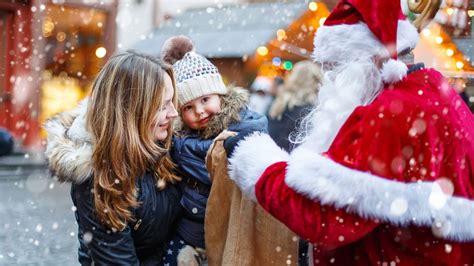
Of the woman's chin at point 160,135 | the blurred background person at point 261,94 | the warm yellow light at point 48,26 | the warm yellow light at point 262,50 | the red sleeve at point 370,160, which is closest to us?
the red sleeve at point 370,160

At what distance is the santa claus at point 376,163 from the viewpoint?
2340 millimetres

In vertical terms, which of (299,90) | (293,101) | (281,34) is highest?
(299,90)

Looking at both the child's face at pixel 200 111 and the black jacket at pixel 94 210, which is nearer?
the black jacket at pixel 94 210

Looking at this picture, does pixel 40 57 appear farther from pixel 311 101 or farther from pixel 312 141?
pixel 312 141

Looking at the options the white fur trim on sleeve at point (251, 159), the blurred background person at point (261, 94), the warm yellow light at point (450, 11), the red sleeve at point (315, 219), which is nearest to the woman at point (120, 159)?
the white fur trim on sleeve at point (251, 159)

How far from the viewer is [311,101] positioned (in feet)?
20.3

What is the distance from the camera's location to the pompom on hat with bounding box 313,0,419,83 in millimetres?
2518

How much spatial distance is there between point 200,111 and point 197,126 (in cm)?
7

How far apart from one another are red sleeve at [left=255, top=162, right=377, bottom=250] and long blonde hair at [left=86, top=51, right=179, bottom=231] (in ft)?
2.04

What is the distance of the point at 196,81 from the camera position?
3447 mm

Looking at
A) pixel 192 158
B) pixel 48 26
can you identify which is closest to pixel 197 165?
pixel 192 158

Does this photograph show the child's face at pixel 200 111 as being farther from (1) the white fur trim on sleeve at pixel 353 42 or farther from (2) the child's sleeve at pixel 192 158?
(1) the white fur trim on sleeve at pixel 353 42

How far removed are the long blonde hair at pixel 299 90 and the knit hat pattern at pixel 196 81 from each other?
8.77 ft

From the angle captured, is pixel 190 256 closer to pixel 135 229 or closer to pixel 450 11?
pixel 135 229
